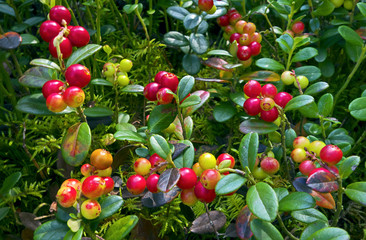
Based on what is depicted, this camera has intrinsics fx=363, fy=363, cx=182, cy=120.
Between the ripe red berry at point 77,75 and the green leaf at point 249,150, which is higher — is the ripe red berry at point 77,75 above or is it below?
above

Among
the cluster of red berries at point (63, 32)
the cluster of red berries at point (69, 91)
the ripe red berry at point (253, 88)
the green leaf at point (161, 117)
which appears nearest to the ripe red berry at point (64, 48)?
the cluster of red berries at point (63, 32)

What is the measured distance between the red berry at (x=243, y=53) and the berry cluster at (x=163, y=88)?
1.67 feet

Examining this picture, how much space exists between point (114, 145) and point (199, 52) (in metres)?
0.61

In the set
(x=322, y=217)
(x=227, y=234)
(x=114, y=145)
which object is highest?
(x=322, y=217)

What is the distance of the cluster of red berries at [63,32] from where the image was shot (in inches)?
49.8

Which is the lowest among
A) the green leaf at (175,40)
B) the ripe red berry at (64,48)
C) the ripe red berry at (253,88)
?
the green leaf at (175,40)

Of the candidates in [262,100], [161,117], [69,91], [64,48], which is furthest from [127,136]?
[262,100]

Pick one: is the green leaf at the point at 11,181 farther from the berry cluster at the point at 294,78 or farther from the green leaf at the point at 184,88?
the berry cluster at the point at 294,78

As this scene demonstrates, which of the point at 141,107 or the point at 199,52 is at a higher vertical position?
the point at 199,52

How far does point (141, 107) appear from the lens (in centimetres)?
194

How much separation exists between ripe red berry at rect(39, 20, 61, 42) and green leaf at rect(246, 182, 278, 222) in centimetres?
86

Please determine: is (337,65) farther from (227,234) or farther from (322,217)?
(227,234)

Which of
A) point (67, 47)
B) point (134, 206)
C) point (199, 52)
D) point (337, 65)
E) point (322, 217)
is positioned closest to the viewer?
point (322, 217)

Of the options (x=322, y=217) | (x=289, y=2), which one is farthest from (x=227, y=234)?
(x=289, y=2)
